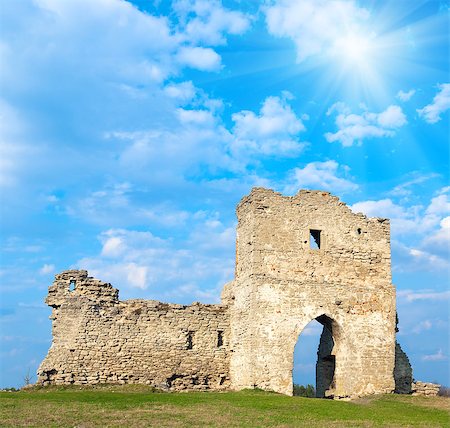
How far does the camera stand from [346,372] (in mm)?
22547

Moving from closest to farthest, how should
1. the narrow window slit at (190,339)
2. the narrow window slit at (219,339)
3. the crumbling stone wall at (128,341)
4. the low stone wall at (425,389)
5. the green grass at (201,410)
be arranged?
1. the green grass at (201,410)
2. the crumbling stone wall at (128,341)
3. the narrow window slit at (190,339)
4. the narrow window slit at (219,339)
5. the low stone wall at (425,389)

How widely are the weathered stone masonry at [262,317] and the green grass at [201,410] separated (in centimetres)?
112

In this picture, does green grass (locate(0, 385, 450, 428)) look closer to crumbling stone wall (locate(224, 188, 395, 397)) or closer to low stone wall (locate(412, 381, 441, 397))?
crumbling stone wall (locate(224, 188, 395, 397))

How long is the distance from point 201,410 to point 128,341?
6580 mm

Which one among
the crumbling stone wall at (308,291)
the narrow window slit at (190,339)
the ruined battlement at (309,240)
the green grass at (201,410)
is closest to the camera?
the green grass at (201,410)

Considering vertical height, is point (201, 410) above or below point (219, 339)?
below

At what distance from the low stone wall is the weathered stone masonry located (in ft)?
7.92

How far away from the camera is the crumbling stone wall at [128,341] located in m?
22.0

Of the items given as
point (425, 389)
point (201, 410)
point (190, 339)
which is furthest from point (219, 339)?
point (425, 389)

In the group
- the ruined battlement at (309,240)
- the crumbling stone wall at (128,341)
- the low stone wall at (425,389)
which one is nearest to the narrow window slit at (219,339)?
the crumbling stone wall at (128,341)

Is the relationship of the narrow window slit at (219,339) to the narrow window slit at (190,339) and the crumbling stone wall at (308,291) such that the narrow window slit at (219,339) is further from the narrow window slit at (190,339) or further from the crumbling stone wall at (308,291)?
the narrow window slit at (190,339)

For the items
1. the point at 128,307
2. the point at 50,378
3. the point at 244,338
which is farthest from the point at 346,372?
the point at 50,378

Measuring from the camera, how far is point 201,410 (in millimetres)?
16609

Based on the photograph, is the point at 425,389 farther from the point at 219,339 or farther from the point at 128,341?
the point at 128,341
